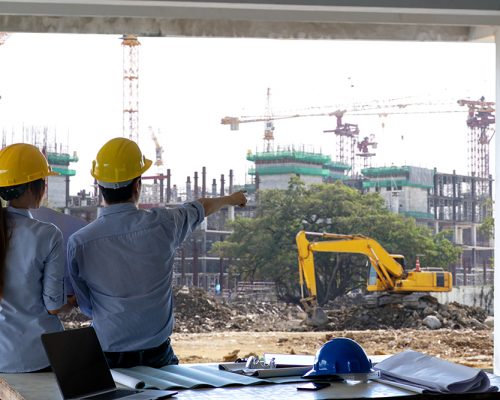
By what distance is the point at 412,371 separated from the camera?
224 cm

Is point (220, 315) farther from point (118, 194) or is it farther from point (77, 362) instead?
point (77, 362)

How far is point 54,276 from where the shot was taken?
2.52 meters

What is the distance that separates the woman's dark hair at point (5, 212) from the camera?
2.53 meters

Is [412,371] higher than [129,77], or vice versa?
[129,77]

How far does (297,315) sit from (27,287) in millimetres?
10765

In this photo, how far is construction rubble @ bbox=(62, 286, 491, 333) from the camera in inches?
→ 483

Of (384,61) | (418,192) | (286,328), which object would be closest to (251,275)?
(286,328)

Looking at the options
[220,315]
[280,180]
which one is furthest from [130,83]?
[220,315]

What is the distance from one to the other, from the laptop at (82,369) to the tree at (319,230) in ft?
35.7

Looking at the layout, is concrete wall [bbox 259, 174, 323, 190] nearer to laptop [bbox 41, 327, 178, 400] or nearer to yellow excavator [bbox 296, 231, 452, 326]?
yellow excavator [bbox 296, 231, 452, 326]

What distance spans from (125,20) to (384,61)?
924 centimetres

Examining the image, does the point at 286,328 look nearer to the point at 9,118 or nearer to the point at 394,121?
the point at 394,121

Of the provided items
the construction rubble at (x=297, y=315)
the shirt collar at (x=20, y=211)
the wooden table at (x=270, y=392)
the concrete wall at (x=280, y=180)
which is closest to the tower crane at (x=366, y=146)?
the concrete wall at (x=280, y=180)

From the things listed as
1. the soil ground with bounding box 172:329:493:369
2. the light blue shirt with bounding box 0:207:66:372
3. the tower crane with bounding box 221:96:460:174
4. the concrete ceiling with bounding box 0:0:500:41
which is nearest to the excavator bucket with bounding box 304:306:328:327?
the soil ground with bounding box 172:329:493:369
